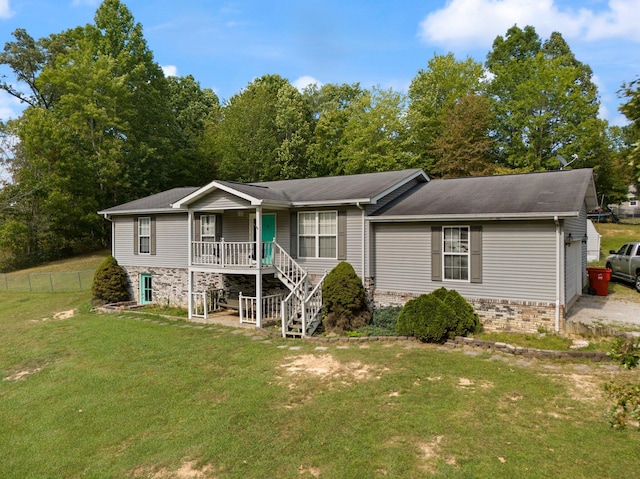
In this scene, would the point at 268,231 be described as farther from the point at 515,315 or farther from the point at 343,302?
the point at 515,315

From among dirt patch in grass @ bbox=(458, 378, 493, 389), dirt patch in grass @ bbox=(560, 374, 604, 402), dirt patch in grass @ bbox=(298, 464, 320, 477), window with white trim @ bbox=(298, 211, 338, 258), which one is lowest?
dirt patch in grass @ bbox=(298, 464, 320, 477)

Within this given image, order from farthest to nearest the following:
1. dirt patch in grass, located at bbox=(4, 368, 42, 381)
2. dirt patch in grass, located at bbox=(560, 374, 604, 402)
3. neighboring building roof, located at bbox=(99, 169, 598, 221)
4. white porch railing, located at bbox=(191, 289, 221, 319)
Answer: white porch railing, located at bbox=(191, 289, 221, 319), neighboring building roof, located at bbox=(99, 169, 598, 221), dirt patch in grass, located at bbox=(4, 368, 42, 381), dirt patch in grass, located at bbox=(560, 374, 604, 402)

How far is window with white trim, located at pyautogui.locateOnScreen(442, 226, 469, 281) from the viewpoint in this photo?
37.7 ft

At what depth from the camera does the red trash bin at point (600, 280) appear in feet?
48.0

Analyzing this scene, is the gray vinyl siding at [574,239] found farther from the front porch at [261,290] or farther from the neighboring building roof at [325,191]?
the front porch at [261,290]

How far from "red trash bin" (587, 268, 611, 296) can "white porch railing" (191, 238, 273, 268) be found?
1147cm

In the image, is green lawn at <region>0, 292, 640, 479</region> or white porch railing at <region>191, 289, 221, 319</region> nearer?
green lawn at <region>0, 292, 640, 479</region>

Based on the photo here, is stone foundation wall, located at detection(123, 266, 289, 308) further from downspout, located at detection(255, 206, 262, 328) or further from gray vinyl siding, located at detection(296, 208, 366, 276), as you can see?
gray vinyl siding, located at detection(296, 208, 366, 276)

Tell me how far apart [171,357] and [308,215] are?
6.23m

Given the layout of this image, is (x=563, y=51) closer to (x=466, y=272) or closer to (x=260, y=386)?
(x=466, y=272)

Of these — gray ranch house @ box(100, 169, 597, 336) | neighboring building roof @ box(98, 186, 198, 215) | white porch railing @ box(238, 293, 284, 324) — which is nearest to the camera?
gray ranch house @ box(100, 169, 597, 336)

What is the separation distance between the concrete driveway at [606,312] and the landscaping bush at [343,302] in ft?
18.2

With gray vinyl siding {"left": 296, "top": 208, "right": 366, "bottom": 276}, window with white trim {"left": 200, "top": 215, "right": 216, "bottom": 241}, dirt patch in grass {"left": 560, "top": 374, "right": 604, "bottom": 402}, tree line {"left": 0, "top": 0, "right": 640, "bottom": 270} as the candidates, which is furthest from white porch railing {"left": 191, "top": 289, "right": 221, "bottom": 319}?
tree line {"left": 0, "top": 0, "right": 640, "bottom": 270}

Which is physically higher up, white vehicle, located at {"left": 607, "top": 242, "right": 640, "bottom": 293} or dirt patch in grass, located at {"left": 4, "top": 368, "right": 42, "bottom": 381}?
white vehicle, located at {"left": 607, "top": 242, "right": 640, "bottom": 293}
